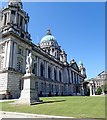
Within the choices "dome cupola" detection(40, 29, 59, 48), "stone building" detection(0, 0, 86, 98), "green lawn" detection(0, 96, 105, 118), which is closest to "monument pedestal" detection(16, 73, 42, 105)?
"green lawn" detection(0, 96, 105, 118)

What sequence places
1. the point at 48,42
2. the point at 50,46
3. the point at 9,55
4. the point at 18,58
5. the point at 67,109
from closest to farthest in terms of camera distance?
the point at 67,109 < the point at 9,55 < the point at 18,58 < the point at 50,46 < the point at 48,42

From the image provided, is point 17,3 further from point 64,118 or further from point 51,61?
point 64,118

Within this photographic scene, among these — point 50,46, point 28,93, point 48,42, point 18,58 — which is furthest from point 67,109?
point 48,42

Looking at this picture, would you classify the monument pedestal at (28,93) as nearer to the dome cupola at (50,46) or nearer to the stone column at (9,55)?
the stone column at (9,55)

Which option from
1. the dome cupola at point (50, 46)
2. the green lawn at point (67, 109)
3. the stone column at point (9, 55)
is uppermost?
the dome cupola at point (50, 46)

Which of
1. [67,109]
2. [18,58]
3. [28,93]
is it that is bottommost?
[67,109]

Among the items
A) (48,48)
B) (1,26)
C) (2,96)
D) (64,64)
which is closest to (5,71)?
(2,96)

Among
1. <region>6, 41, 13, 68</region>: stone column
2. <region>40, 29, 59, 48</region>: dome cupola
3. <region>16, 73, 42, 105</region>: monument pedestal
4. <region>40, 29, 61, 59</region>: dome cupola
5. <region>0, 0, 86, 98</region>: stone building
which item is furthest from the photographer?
<region>40, 29, 59, 48</region>: dome cupola

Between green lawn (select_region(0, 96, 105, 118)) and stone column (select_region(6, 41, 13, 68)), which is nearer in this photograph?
green lawn (select_region(0, 96, 105, 118))

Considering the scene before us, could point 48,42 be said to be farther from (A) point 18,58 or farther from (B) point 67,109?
(B) point 67,109

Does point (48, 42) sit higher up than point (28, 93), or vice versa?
point (48, 42)

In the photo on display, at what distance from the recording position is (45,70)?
6259 cm

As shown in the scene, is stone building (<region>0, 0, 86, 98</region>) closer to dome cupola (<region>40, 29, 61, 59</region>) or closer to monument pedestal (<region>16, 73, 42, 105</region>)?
monument pedestal (<region>16, 73, 42, 105</region>)

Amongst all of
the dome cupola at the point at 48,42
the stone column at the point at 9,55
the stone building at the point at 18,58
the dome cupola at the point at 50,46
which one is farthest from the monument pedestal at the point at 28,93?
the dome cupola at the point at 48,42
